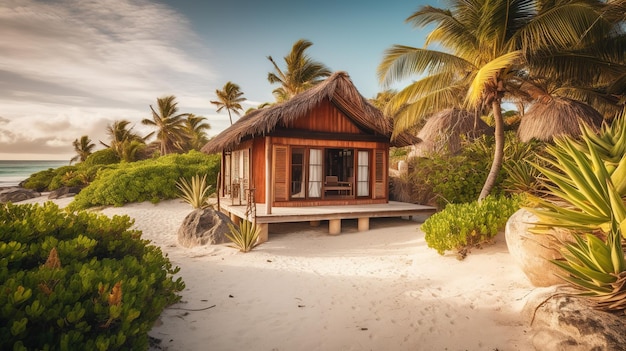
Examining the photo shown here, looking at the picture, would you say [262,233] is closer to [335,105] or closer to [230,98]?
[335,105]

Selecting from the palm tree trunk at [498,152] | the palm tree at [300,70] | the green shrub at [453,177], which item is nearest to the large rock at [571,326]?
the palm tree trunk at [498,152]

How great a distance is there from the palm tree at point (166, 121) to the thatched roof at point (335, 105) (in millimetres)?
18818

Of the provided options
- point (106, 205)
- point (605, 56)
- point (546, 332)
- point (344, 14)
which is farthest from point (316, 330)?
point (106, 205)

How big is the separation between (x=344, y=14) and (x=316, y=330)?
945cm

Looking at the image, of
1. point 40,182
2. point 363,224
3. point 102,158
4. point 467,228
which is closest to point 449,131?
point 363,224

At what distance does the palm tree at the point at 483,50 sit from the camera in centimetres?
649

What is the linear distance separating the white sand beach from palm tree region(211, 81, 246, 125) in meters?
21.7

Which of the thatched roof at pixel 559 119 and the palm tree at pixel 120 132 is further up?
the palm tree at pixel 120 132

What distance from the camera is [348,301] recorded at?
14.3 feet

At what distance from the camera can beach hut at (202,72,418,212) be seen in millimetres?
9117

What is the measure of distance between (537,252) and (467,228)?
1.52 metres

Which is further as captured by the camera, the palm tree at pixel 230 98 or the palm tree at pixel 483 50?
the palm tree at pixel 230 98

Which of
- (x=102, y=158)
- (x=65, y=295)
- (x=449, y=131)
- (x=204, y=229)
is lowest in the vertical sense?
(x=204, y=229)

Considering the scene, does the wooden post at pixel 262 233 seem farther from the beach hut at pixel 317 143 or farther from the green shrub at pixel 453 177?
the green shrub at pixel 453 177
